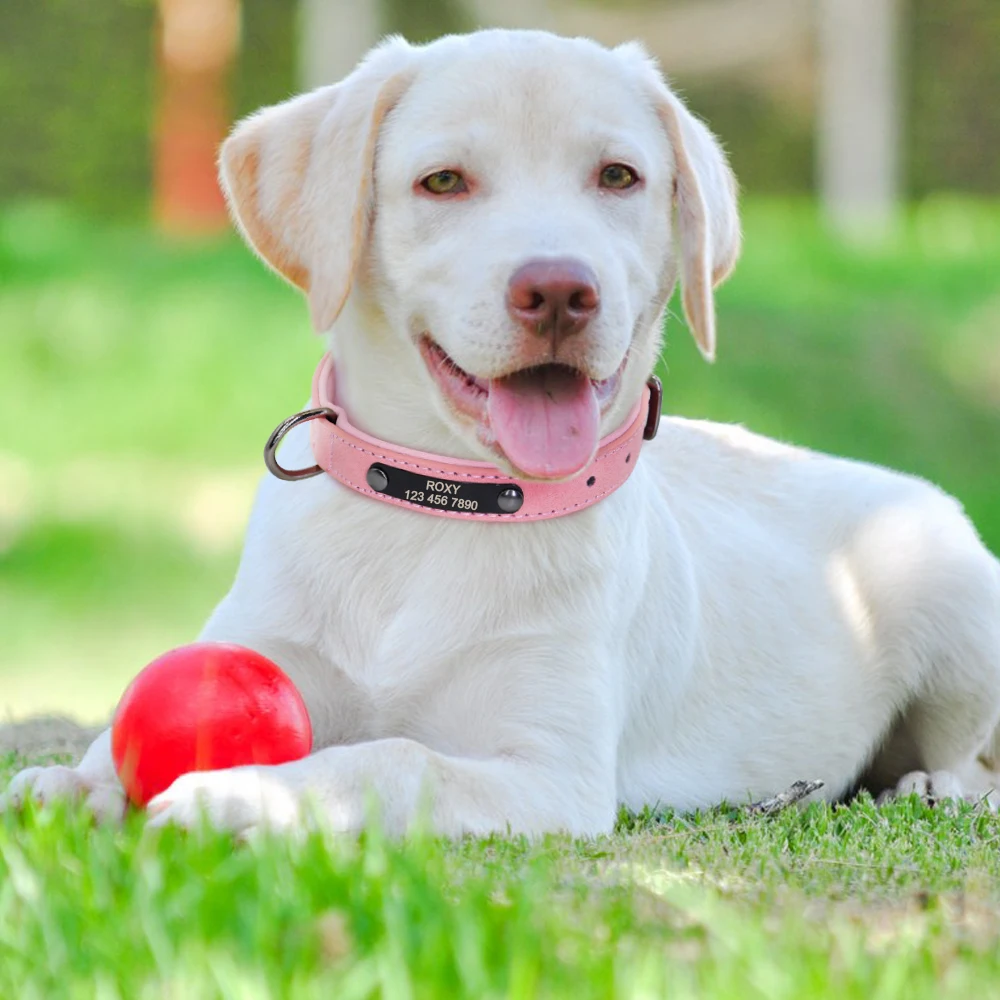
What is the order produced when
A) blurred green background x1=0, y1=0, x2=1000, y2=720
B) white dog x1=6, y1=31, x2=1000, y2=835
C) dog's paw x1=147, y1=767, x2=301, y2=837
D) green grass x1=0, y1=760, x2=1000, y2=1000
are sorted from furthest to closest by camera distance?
1. blurred green background x1=0, y1=0, x2=1000, y2=720
2. white dog x1=6, y1=31, x2=1000, y2=835
3. dog's paw x1=147, y1=767, x2=301, y2=837
4. green grass x1=0, y1=760, x2=1000, y2=1000

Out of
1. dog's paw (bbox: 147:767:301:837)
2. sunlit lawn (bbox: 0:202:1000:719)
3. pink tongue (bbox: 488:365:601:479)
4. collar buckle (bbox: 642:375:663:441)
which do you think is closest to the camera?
dog's paw (bbox: 147:767:301:837)

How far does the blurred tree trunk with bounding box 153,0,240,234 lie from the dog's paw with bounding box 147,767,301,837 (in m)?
12.1

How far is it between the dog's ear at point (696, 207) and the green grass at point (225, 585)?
1.12m

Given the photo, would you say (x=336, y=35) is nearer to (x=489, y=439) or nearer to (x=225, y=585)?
(x=225, y=585)

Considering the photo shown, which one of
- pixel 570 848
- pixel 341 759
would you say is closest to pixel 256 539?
Answer: pixel 341 759

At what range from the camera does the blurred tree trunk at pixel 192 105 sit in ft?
49.2

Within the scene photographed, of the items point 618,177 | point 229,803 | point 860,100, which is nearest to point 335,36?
point 860,100

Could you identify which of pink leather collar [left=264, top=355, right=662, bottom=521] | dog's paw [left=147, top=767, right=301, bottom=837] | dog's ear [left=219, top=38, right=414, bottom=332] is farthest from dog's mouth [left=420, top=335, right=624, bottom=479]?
dog's paw [left=147, top=767, right=301, bottom=837]

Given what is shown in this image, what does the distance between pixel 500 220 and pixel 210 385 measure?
761 centimetres

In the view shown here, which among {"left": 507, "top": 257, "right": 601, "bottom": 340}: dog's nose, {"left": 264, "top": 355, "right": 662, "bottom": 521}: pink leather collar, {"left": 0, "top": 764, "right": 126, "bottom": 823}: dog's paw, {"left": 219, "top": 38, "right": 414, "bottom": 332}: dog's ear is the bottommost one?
{"left": 0, "top": 764, "right": 126, "bottom": 823}: dog's paw

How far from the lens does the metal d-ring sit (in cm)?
385

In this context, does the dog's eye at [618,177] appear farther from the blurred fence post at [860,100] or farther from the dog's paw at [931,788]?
the blurred fence post at [860,100]

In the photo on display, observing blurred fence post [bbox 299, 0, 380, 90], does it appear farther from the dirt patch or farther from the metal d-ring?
the metal d-ring

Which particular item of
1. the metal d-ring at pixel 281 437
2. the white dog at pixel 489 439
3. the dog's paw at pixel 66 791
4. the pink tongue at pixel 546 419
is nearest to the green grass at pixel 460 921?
the dog's paw at pixel 66 791
